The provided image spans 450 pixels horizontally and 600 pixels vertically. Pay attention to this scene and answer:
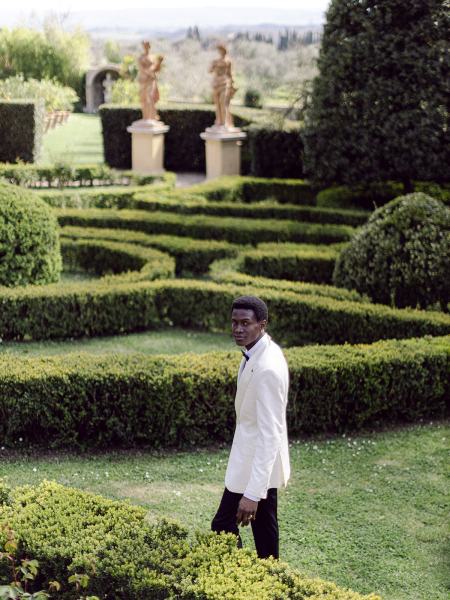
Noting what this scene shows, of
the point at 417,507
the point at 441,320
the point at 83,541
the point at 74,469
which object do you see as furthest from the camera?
the point at 441,320

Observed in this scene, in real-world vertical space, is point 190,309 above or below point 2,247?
below

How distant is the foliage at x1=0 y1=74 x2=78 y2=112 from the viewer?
1144 inches

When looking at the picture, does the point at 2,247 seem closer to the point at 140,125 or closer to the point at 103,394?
the point at 103,394

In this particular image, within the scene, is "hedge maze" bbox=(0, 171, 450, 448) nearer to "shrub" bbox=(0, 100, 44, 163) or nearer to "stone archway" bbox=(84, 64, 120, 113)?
"shrub" bbox=(0, 100, 44, 163)

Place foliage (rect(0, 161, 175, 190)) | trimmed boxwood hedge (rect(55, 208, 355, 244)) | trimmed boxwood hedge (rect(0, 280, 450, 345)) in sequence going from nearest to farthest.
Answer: trimmed boxwood hedge (rect(0, 280, 450, 345)), trimmed boxwood hedge (rect(55, 208, 355, 244)), foliage (rect(0, 161, 175, 190))

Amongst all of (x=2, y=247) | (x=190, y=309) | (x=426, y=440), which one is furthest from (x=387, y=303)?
(x=2, y=247)

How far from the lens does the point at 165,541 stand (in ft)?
12.3

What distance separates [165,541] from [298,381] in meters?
2.75

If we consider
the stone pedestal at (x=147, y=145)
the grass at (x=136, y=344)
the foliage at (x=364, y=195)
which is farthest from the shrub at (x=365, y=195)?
the grass at (x=136, y=344)

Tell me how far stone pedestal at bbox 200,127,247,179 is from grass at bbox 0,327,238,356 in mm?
12920

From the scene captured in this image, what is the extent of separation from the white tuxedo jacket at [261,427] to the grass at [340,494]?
3.24ft

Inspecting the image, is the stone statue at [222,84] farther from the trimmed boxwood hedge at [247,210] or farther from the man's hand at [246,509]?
the man's hand at [246,509]

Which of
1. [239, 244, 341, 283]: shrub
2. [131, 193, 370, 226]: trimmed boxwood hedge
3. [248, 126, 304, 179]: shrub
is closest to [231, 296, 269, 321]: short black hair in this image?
[239, 244, 341, 283]: shrub

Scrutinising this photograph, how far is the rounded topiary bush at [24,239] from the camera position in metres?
9.14
